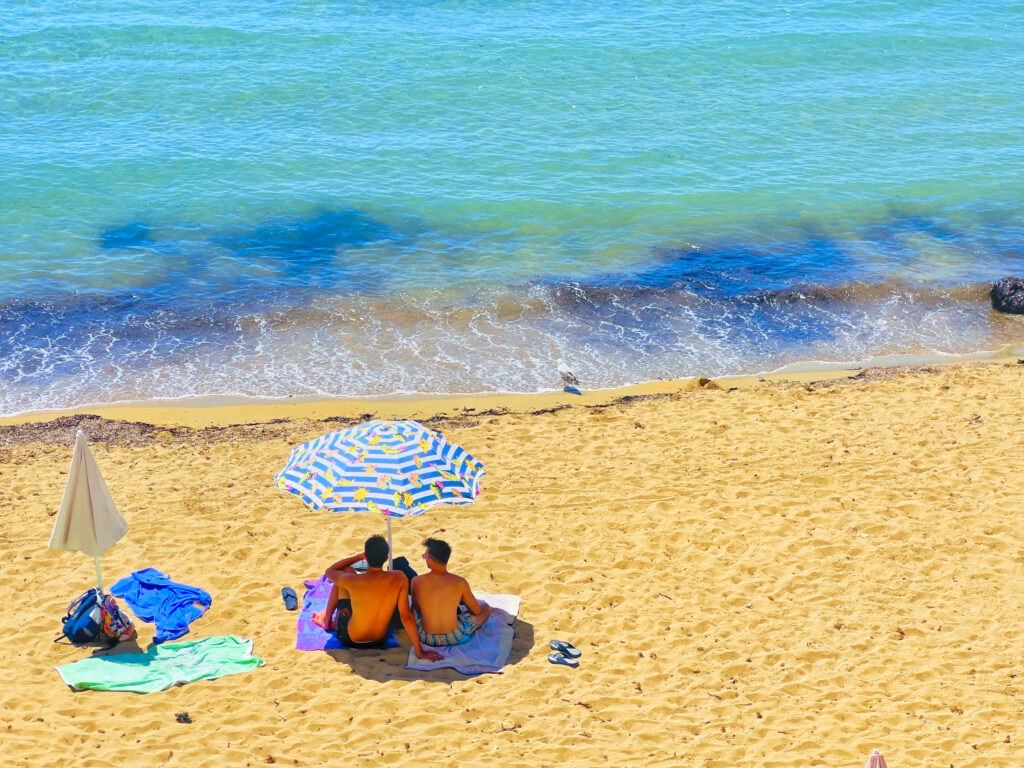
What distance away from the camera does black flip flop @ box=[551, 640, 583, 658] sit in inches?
326

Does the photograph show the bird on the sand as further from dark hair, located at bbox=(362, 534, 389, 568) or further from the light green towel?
the light green towel

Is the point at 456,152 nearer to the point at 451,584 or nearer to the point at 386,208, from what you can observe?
the point at 386,208

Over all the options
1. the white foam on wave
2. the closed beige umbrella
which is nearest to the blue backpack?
the closed beige umbrella

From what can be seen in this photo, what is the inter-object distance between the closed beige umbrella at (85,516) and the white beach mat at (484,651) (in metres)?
2.70

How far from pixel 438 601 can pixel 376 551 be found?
0.67 meters

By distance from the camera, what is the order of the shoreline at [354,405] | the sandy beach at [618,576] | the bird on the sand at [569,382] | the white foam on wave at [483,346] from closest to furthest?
the sandy beach at [618,576]
the shoreline at [354,405]
the bird on the sand at [569,382]
the white foam on wave at [483,346]

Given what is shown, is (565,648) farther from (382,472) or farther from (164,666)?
(164,666)

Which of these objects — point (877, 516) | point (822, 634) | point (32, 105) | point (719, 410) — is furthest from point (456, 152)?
point (822, 634)

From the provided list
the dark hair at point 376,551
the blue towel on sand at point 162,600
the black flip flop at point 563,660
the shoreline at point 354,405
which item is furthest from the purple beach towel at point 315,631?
the shoreline at point 354,405

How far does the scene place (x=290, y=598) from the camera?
895 centimetres

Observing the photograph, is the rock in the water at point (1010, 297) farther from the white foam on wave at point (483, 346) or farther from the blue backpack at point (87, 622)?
the blue backpack at point (87, 622)

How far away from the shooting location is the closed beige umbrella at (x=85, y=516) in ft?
26.6

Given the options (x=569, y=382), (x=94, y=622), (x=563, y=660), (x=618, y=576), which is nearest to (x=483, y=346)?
(x=569, y=382)

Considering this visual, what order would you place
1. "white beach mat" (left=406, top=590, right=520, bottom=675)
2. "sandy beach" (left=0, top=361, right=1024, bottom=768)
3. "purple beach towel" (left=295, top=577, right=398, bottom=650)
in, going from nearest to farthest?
"sandy beach" (left=0, top=361, right=1024, bottom=768) → "white beach mat" (left=406, top=590, right=520, bottom=675) → "purple beach towel" (left=295, top=577, right=398, bottom=650)
